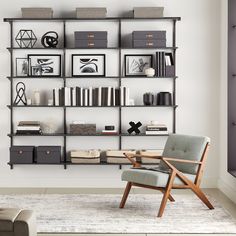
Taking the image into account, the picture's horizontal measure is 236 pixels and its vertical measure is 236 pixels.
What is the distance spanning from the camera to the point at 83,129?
24.4 feet

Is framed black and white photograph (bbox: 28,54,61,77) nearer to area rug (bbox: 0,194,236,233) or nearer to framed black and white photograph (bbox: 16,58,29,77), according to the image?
framed black and white photograph (bbox: 16,58,29,77)

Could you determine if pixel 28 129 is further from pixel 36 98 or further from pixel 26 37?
pixel 26 37

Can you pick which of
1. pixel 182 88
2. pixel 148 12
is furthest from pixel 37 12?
pixel 182 88

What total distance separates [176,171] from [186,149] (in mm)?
608

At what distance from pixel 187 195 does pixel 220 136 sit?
1089mm

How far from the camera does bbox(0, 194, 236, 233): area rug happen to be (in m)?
5.36

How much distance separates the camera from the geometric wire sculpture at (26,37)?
7500mm

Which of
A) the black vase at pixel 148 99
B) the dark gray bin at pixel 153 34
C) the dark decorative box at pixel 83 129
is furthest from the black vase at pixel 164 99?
the dark decorative box at pixel 83 129

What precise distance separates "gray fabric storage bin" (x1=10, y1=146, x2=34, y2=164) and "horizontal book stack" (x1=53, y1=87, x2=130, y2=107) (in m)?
0.74

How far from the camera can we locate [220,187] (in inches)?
Answer: 293

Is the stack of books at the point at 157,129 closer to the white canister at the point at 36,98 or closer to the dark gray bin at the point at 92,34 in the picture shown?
the dark gray bin at the point at 92,34

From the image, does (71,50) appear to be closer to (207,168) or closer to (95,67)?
(95,67)

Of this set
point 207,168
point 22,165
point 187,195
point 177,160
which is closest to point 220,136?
point 207,168

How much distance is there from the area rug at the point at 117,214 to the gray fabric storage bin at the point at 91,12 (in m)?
2.40
